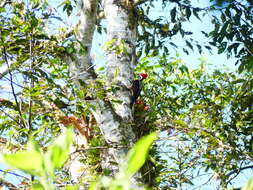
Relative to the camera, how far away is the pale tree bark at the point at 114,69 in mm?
2332

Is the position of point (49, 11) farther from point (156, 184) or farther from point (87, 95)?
point (156, 184)

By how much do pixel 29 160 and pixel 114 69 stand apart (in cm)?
235

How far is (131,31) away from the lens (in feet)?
9.23

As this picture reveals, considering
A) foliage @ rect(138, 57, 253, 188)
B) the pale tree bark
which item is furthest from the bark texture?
foliage @ rect(138, 57, 253, 188)

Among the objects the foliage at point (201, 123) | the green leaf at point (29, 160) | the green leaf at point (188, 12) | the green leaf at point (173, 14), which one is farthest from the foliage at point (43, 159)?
the green leaf at point (173, 14)

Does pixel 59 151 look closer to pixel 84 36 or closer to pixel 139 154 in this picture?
pixel 139 154

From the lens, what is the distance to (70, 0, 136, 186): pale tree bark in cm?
233

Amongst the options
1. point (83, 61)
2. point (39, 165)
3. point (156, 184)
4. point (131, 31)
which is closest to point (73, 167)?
point (156, 184)

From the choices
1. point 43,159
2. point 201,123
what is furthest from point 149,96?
point 43,159

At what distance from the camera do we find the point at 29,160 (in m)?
0.21

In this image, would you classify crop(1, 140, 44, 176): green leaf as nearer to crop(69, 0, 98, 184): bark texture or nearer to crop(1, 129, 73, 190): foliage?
crop(1, 129, 73, 190): foliage

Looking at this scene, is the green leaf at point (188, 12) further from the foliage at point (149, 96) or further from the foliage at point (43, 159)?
the foliage at point (43, 159)

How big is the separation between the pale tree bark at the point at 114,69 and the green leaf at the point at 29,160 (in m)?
1.95

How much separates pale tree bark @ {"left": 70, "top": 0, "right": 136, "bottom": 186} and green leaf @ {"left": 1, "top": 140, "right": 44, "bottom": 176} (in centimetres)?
195
